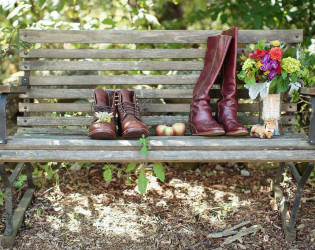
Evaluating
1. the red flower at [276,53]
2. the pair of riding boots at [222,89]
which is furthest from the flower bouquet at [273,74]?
the pair of riding boots at [222,89]

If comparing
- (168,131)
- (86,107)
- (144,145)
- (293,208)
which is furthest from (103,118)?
(293,208)

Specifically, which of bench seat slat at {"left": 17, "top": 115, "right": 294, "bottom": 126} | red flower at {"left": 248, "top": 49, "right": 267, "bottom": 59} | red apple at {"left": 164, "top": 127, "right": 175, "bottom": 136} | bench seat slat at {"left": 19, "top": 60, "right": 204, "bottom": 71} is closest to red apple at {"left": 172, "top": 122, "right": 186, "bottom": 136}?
red apple at {"left": 164, "top": 127, "right": 175, "bottom": 136}

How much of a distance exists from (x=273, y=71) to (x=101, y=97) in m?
1.13

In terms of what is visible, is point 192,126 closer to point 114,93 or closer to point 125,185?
point 114,93

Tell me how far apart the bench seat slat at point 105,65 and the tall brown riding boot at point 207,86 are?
210 millimetres

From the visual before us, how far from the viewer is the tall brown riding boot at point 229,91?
257 cm

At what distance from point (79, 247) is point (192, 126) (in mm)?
1075

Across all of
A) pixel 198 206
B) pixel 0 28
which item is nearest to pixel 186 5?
pixel 0 28

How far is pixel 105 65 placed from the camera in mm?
2857

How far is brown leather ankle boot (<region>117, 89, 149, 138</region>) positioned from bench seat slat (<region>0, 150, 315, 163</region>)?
14cm

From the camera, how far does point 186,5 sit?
591cm

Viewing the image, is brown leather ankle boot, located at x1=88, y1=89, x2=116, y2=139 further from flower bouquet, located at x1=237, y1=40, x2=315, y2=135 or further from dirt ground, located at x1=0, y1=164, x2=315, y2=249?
flower bouquet, located at x1=237, y1=40, x2=315, y2=135

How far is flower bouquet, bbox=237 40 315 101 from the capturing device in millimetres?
2395

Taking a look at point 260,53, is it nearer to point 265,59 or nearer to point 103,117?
point 265,59
